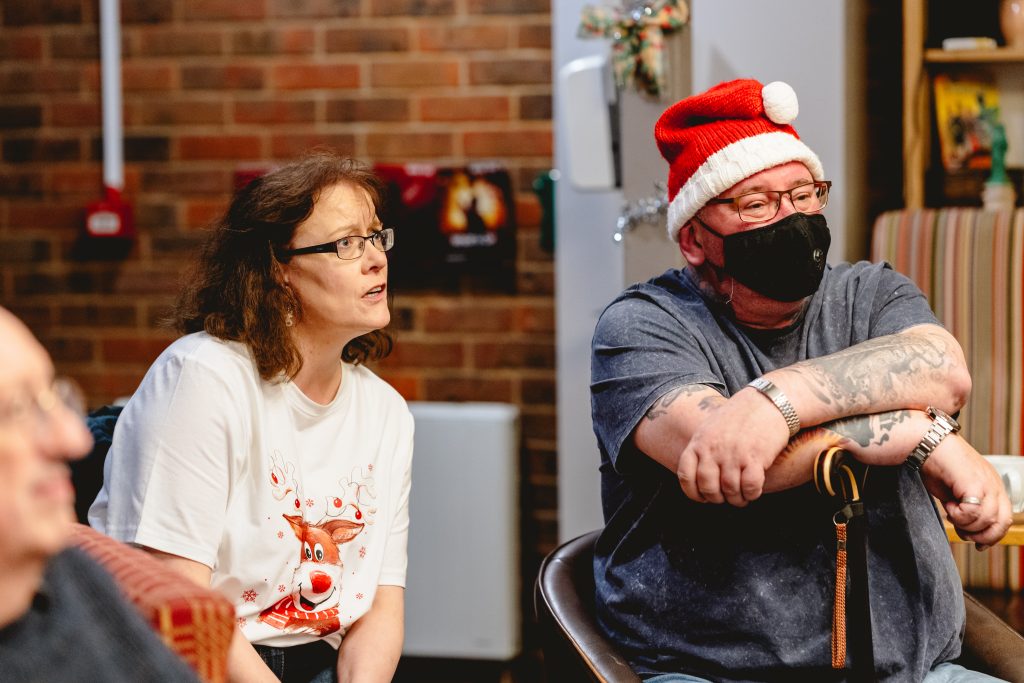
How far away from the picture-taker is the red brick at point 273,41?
10.5 ft

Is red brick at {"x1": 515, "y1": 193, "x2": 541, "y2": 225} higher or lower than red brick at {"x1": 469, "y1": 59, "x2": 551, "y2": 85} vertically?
lower

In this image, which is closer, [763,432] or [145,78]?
[763,432]

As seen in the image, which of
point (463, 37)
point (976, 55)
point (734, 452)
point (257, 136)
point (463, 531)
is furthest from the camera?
point (257, 136)

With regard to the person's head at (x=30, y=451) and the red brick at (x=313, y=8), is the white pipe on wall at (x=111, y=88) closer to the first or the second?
the red brick at (x=313, y=8)

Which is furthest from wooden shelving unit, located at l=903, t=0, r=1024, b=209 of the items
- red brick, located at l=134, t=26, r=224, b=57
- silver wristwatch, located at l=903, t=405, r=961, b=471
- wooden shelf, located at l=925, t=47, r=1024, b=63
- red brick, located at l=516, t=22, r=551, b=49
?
red brick, located at l=134, t=26, r=224, b=57

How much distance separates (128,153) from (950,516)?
259 centimetres

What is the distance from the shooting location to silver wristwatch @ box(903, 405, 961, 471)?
145cm

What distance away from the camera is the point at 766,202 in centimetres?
165

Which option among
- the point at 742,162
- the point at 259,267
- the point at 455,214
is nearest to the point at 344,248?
the point at 259,267

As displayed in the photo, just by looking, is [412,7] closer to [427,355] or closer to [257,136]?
[257,136]

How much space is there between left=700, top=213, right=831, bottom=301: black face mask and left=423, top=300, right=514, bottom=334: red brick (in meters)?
1.61

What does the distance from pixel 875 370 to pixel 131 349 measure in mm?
2457

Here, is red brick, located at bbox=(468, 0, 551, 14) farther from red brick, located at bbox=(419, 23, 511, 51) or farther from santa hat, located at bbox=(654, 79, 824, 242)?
santa hat, located at bbox=(654, 79, 824, 242)

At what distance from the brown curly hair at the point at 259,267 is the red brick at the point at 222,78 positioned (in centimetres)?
160
